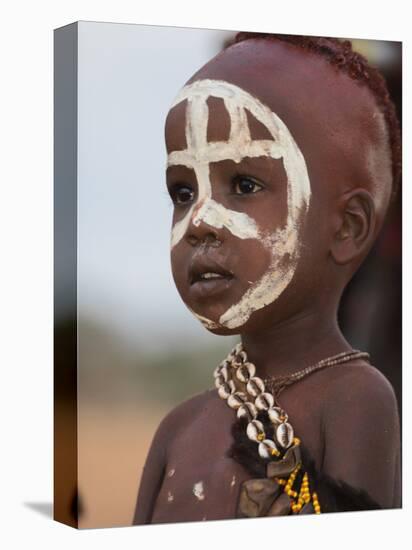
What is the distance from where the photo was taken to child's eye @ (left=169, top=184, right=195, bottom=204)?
7051 millimetres

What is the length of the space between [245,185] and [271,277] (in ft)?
1.42

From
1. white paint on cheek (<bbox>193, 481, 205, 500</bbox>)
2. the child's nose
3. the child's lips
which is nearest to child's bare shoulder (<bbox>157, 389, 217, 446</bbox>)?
white paint on cheek (<bbox>193, 481, 205, 500</bbox>)

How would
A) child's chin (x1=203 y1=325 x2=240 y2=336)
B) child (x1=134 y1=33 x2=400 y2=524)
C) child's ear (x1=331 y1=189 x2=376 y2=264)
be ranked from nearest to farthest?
child (x1=134 y1=33 x2=400 y2=524) → child's chin (x1=203 y1=325 x2=240 y2=336) → child's ear (x1=331 y1=189 x2=376 y2=264)

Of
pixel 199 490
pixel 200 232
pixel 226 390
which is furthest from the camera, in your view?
pixel 226 390

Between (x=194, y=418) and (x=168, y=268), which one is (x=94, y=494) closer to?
(x=194, y=418)

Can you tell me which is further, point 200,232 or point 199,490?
point 199,490

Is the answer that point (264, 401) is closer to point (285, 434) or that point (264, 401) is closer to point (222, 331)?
point (285, 434)

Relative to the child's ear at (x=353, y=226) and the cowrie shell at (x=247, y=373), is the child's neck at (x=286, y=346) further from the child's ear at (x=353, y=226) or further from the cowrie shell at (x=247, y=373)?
the child's ear at (x=353, y=226)

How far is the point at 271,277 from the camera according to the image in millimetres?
6988

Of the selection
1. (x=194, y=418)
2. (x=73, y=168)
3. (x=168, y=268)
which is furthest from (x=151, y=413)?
(x=73, y=168)

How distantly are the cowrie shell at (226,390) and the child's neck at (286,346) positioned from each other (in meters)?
0.13

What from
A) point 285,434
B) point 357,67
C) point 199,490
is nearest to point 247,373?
point 285,434

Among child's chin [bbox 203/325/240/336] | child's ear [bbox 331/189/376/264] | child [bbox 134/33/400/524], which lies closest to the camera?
child [bbox 134/33/400/524]

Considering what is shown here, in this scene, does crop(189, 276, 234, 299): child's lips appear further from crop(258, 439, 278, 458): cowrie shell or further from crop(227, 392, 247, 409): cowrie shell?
crop(258, 439, 278, 458): cowrie shell
